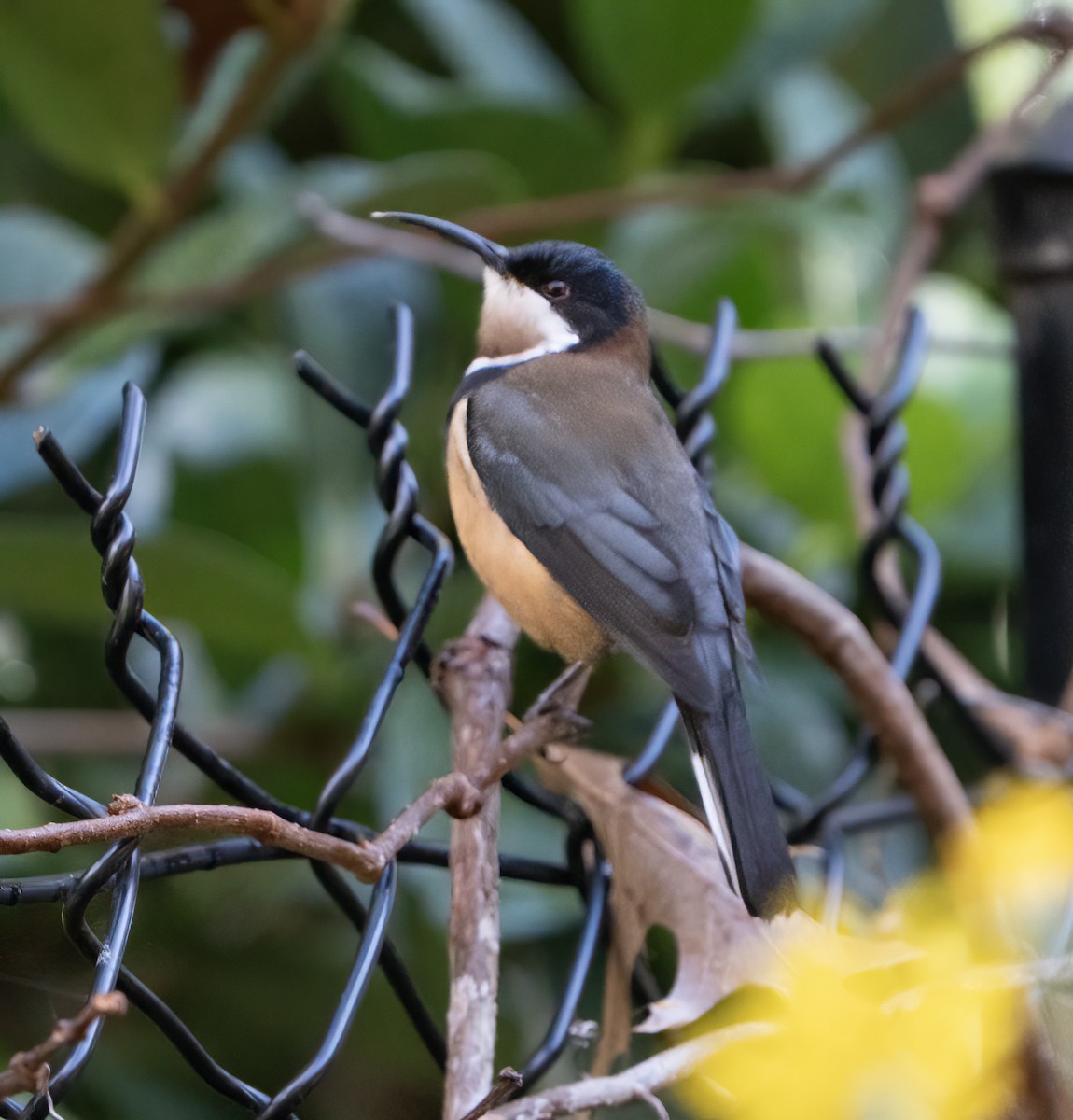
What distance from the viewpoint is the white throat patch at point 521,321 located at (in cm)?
142

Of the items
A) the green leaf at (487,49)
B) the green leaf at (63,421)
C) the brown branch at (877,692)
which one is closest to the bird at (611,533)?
the brown branch at (877,692)

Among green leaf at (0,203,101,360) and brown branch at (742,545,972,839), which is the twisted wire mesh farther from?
green leaf at (0,203,101,360)

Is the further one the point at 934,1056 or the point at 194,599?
the point at 194,599

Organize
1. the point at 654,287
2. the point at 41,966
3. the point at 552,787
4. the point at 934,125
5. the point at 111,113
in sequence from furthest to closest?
the point at 934,125 → the point at 654,287 → the point at 111,113 → the point at 552,787 → the point at 41,966

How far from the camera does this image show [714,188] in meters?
1.98

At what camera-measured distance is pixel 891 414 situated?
4.13 ft

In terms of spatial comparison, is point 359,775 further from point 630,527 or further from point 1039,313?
point 1039,313

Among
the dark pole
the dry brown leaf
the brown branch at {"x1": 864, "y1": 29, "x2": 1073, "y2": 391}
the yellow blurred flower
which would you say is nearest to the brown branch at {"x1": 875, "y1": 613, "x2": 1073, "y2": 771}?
the dark pole

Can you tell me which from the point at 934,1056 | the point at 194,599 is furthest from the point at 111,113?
the point at 934,1056

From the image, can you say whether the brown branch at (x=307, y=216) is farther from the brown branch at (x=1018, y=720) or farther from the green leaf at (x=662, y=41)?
the brown branch at (x=1018, y=720)

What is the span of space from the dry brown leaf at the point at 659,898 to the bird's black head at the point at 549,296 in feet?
1.51

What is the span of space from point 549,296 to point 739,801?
0.67 meters

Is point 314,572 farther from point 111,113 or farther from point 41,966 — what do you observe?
point 41,966

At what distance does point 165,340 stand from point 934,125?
1.50 m
